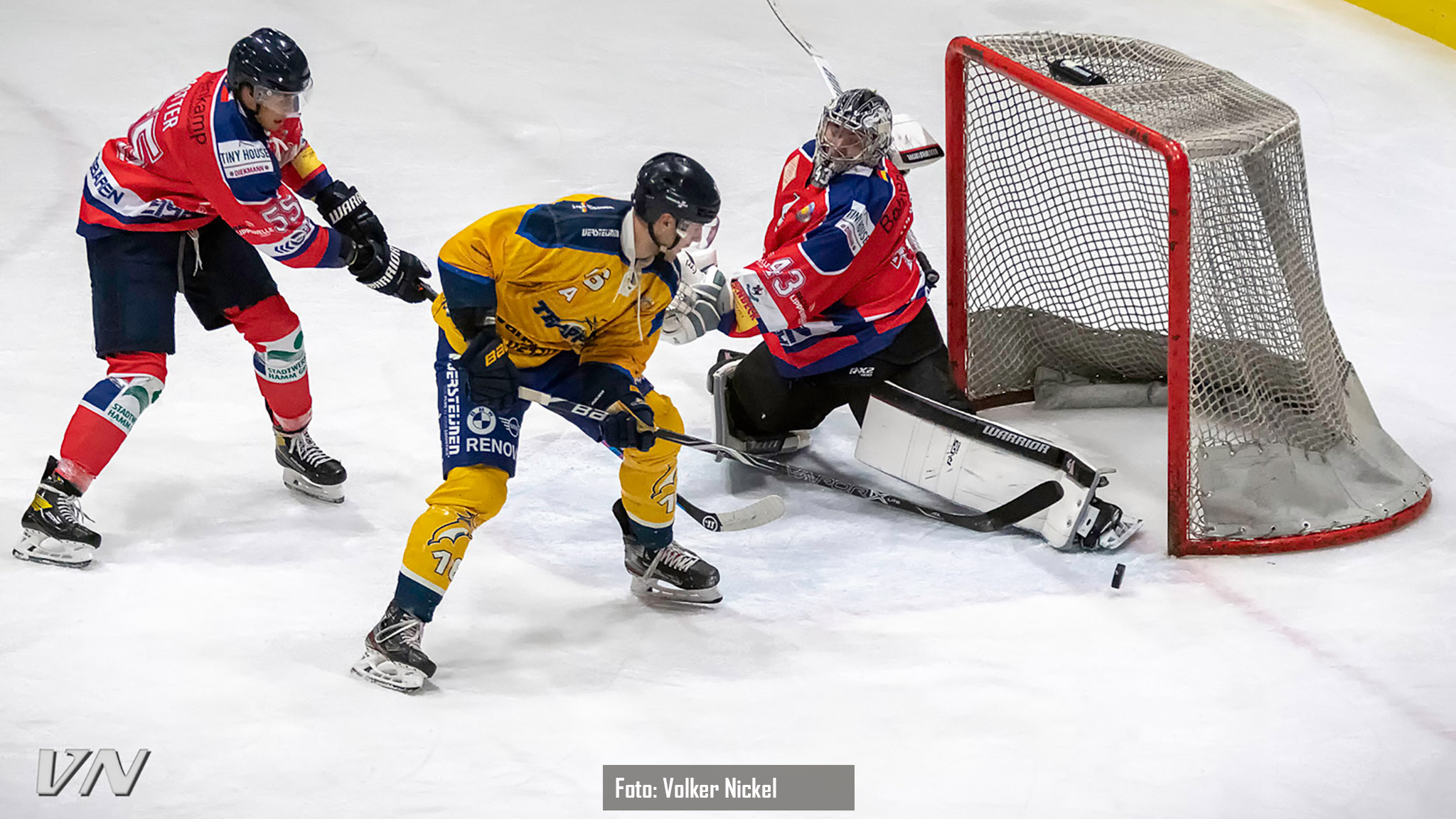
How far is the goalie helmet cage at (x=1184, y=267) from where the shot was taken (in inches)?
131

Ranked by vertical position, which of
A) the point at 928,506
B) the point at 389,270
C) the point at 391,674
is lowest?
the point at 928,506

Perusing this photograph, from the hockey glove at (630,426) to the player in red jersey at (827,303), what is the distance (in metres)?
0.27

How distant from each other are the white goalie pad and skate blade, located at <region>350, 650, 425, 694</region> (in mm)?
1808

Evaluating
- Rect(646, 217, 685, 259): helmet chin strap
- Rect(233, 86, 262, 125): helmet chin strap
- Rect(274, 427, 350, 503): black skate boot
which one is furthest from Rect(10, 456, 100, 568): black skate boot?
Rect(646, 217, 685, 259): helmet chin strap

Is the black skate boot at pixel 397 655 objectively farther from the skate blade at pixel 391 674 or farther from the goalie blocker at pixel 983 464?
the goalie blocker at pixel 983 464

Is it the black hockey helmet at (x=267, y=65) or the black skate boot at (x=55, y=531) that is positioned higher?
the black hockey helmet at (x=267, y=65)

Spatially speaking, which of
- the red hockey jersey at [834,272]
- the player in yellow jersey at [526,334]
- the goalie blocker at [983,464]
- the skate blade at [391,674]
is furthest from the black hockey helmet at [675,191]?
the goalie blocker at [983,464]

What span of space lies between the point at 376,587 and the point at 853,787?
48.5 inches

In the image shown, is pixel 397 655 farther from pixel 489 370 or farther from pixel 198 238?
pixel 198 238

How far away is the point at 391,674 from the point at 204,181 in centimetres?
113

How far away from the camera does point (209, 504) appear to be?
3.64 metres

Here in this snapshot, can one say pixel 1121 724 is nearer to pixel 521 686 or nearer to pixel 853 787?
pixel 853 787

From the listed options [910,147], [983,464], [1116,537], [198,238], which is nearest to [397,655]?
[198,238]

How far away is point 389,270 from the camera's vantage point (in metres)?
3.43
